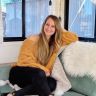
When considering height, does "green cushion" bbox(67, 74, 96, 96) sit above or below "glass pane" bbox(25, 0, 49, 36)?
below

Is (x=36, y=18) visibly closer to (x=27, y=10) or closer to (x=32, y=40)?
(x=27, y=10)

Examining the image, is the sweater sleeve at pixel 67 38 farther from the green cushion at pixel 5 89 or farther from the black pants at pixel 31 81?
the green cushion at pixel 5 89

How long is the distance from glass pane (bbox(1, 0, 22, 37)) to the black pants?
49.8 inches

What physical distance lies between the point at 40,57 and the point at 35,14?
4.91 feet

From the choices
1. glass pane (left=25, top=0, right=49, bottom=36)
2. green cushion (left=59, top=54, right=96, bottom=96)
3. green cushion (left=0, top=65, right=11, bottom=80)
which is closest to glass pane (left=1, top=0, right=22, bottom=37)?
glass pane (left=25, top=0, right=49, bottom=36)

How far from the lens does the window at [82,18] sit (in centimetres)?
341

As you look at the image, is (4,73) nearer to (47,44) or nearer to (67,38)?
(47,44)

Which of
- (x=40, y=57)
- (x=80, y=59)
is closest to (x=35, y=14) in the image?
(x=40, y=57)

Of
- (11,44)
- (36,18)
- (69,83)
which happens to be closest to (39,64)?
(69,83)

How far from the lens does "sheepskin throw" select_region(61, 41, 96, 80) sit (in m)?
2.13

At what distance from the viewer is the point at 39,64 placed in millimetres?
2357

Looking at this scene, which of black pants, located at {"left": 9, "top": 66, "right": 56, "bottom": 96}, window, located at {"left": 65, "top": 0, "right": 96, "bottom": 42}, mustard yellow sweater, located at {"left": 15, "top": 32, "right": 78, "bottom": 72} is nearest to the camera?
black pants, located at {"left": 9, "top": 66, "right": 56, "bottom": 96}

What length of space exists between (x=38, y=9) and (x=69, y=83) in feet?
6.04

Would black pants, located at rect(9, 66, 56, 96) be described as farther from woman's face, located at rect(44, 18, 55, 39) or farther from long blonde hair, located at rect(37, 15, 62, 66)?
woman's face, located at rect(44, 18, 55, 39)
